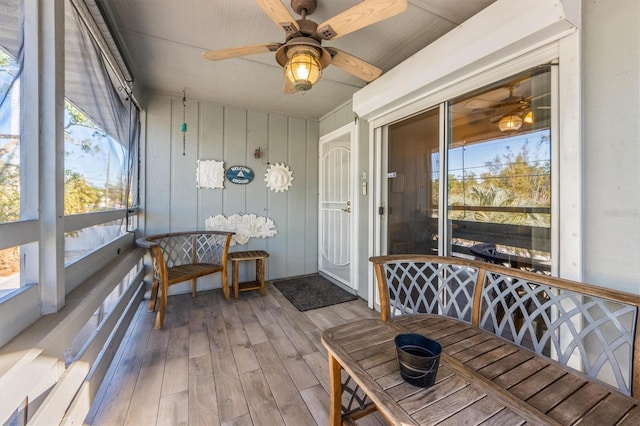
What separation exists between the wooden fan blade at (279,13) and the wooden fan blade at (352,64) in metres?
0.26

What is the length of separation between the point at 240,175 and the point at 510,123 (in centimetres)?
294

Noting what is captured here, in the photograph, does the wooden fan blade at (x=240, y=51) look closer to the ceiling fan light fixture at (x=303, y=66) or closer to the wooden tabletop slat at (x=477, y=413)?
the ceiling fan light fixture at (x=303, y=66)

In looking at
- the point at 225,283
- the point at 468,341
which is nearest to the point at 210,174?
the point at 225,283

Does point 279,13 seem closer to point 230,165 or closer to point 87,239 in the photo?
point 87,239

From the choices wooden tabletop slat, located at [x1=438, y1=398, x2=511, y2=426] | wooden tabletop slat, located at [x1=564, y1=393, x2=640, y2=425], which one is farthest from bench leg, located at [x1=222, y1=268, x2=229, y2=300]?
wooden tabletop slat, located at [x1=564, y1=393, x2=640, y2=425]

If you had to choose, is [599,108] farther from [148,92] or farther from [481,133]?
[148,92]

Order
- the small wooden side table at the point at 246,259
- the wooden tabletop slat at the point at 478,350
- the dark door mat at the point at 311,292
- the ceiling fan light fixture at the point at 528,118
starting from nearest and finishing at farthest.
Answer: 1. the wooden tabletop slat at the point at 478,350
2. the ceiling fan light fixture at the point at 528,118
3. the dark door mat at the point at 311,292
4. the small wooden side table at the point at 246,259

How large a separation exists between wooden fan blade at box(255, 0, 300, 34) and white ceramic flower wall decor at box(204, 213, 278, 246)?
2.50 meters

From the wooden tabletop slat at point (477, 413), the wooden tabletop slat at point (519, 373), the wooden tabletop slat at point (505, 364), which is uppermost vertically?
the wooden tabletop slat at point (477, 413)

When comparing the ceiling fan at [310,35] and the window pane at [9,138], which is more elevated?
the ceiling fan at [310,35]

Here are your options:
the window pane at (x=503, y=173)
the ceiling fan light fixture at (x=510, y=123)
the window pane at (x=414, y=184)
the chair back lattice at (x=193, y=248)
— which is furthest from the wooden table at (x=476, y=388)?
the chair back lattice at (x=193, y=248)

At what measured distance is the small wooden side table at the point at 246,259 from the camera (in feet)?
10.0

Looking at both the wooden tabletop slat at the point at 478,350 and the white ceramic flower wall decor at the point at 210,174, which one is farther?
the white ceramic flower wall decor at the point at 210,174

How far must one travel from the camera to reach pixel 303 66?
1.52 meters
